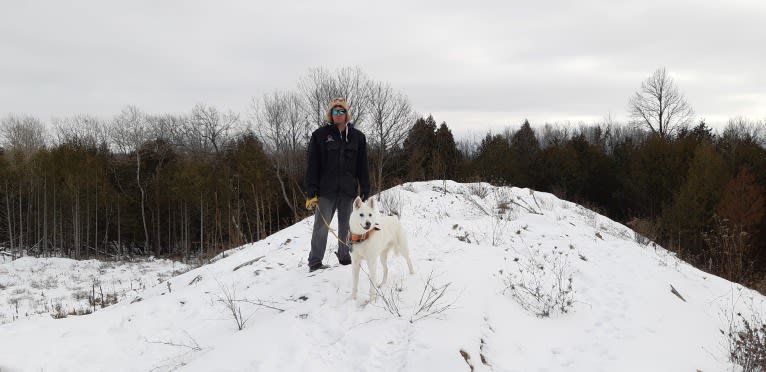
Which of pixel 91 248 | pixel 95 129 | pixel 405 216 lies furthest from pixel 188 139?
pixel 405 216

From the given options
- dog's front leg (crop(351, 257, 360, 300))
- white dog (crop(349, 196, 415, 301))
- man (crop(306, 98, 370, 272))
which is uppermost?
man (crop(306, 98, 370, 272))

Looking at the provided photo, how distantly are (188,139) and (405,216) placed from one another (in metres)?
45.1

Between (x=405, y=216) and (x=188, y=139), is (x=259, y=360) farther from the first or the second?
(x=188, y=139)

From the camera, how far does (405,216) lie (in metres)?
9.50

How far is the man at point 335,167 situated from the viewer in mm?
5449

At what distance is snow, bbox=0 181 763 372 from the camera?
393cm

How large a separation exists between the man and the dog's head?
956 mm

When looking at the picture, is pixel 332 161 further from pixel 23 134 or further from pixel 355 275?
pixel 23 134

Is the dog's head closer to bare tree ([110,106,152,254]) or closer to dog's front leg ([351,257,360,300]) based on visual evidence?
dog's front leg ([351,257,360,300])

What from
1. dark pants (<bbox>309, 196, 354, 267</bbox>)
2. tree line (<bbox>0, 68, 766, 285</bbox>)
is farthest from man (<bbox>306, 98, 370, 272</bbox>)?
tree line (<bbox>0, 68, 766, 285</bbox>)

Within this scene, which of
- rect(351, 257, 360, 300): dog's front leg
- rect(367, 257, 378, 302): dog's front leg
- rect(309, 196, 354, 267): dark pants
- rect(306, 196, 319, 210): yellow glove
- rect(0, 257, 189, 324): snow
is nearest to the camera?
rect(367, 257, 378, 302): dog's front leg

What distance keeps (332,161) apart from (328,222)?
2.84 feet

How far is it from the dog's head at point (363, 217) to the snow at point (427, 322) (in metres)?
0.88

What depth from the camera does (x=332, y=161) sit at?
5.50 metres
